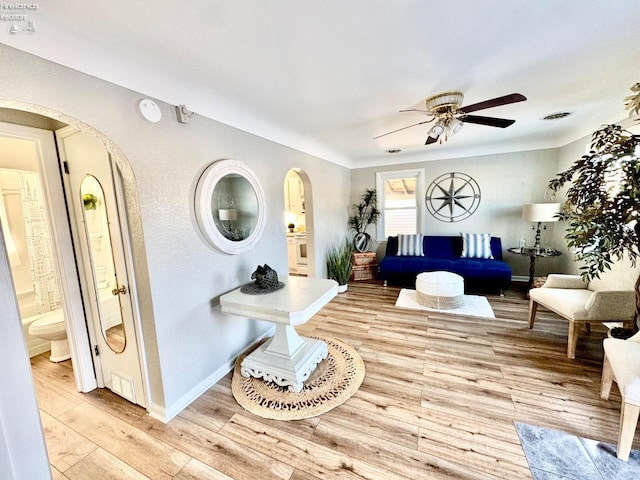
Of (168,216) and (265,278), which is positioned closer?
(168,216)

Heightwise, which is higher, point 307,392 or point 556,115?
point 556,115

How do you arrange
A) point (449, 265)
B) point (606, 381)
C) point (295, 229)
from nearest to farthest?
point (606, 381) → point (449, 265) → point (295, 229)

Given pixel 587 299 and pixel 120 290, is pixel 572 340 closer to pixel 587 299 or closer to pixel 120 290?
pixel 587 299

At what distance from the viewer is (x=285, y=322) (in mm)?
1927

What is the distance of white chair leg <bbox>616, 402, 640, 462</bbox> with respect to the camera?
144cm

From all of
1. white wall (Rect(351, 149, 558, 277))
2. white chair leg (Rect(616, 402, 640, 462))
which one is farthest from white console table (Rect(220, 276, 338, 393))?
white wall (Rect(351, 149, 558, 277))

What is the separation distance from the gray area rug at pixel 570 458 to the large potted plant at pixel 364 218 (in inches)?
157

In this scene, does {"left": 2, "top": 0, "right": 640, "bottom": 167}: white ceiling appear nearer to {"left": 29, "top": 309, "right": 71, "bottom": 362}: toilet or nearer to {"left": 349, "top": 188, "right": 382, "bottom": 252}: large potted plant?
{"left": 29, "top": 309, "right": 71, "bottom": 362}: toilet

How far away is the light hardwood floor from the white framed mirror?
1.24 metres

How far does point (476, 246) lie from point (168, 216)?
4.51 metres

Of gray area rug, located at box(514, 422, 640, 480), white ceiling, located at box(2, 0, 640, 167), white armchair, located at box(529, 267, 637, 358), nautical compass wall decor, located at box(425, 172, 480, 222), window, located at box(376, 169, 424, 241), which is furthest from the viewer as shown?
window, located at box(376, 169, 424, 241)

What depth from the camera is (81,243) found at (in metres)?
2.01

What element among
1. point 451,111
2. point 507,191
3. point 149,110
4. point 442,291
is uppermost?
point 451,111

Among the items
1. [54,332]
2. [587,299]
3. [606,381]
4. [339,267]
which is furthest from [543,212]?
[54,332]
